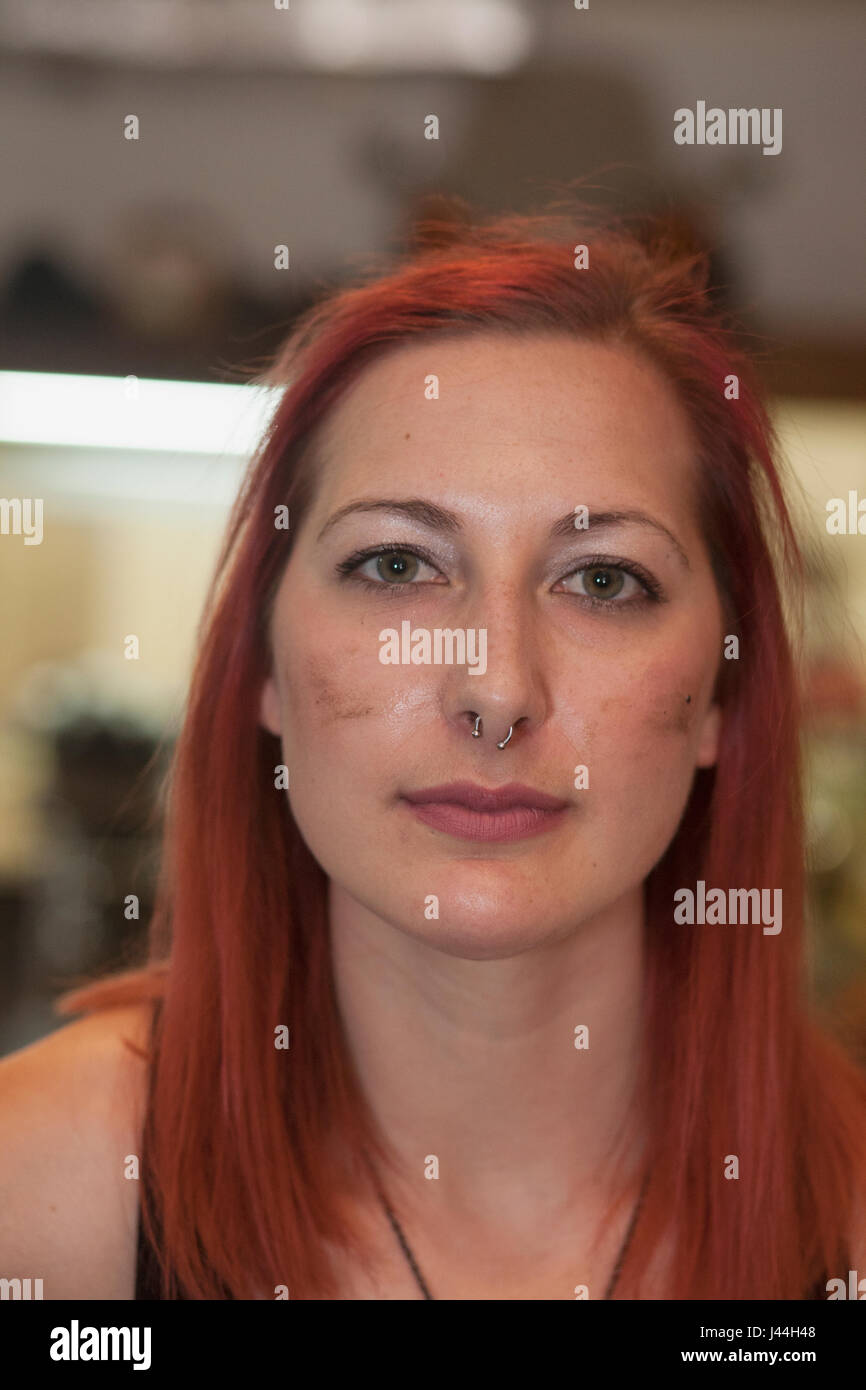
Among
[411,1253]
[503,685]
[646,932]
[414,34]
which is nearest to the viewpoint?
[503,685]

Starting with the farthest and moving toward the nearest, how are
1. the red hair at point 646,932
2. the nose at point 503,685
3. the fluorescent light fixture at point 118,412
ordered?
the fluorescent light fixture at point 118,412 < the red hair at point 646,932 < the nose at point 503,685

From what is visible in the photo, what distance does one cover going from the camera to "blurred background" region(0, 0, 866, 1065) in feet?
3.59

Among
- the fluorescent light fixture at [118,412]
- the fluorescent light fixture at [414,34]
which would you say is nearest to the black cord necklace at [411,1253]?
the fluorescent light fixture at [118,412]

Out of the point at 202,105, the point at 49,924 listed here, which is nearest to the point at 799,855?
the point at 49,924

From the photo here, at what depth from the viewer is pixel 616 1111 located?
2.98 feet

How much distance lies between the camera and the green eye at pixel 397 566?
80cm

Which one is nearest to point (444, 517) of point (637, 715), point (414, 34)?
point (637, 715)

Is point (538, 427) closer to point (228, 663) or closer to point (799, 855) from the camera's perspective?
point (228, 663)

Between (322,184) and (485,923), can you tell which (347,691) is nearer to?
(485,923)

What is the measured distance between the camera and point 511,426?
0.79 m

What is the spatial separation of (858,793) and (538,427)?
0.75 m

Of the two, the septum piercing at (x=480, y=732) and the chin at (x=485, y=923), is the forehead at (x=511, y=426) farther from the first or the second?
the chin at (x=485, y=923)

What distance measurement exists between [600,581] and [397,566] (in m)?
0.15

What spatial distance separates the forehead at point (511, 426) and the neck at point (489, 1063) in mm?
330
